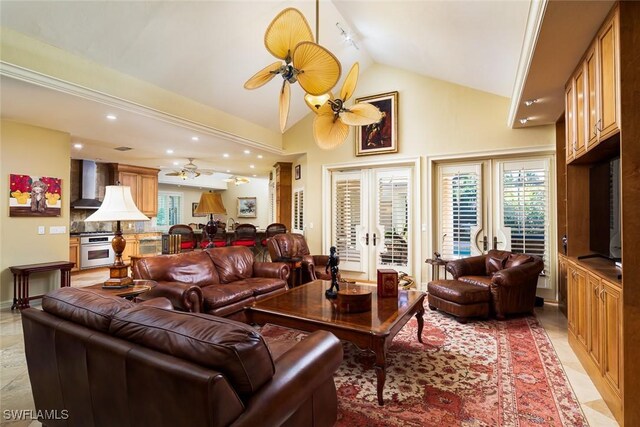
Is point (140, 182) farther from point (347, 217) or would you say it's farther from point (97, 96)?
point (347, 217)

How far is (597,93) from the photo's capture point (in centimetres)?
221

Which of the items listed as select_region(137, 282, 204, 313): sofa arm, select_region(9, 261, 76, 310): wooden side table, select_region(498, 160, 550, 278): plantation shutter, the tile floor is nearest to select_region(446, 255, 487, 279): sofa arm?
select_region(498, 160, 550, 278): plantation shutter

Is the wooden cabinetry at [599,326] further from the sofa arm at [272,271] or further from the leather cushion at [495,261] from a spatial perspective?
the sofa arm at [272,271]

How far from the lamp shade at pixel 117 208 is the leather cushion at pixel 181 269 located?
0.96m

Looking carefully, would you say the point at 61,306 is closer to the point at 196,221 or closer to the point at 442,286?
the point at 442,286

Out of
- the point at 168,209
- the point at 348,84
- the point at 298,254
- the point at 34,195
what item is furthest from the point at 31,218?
the point at 168,209

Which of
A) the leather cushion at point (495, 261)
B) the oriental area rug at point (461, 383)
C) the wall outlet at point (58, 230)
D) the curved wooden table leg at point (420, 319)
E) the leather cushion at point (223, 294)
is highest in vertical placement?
the wall outlet at point (58, 230)

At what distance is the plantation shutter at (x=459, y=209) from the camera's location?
5047mm

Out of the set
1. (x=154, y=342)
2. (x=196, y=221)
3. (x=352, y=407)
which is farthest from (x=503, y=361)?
(x=196, y=221)

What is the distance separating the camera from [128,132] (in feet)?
15.6

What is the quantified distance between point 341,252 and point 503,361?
3.71 meters

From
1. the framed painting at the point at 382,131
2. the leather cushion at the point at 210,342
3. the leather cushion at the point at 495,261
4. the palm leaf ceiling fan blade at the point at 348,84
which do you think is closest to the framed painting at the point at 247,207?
the framed painting at the point at 382,131

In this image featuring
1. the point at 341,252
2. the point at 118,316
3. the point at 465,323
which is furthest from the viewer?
the point at 341,252

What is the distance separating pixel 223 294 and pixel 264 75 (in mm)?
2277
